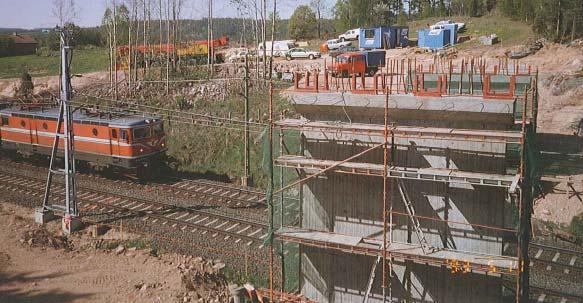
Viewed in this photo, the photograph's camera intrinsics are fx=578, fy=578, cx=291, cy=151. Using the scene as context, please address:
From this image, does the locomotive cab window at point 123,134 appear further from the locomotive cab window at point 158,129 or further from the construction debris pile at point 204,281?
the construction debris pile at point 204,281

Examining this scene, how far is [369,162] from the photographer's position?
12805 millimetres

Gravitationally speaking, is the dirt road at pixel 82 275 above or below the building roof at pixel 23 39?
below

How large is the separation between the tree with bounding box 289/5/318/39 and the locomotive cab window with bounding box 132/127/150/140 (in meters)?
38.4

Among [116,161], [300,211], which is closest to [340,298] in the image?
[300,211]

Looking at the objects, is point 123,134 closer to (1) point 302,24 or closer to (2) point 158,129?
(2) point 158,129

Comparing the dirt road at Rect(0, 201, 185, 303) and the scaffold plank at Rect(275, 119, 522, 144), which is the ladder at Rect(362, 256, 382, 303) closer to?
the scaffold plank at Rect(275, 119, 522, 144)

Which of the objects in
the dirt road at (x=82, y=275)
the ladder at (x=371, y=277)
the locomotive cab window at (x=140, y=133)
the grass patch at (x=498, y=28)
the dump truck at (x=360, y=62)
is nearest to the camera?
the ladder at (x=371, y=277)

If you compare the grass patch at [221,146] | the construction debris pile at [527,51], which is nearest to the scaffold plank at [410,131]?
the grass patch at [221,146]

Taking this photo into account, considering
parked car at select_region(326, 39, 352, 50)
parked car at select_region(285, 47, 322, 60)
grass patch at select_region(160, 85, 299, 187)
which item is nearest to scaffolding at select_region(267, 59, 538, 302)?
grass patch at select_region(160, 85, 299, 187)

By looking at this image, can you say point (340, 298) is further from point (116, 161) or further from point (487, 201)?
point (116, 161)

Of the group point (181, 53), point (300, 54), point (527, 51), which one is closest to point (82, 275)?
point (300, 54)

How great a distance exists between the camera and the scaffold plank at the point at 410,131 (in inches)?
420

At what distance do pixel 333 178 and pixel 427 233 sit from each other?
241 centimetres

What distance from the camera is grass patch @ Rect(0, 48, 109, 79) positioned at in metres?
52.6
